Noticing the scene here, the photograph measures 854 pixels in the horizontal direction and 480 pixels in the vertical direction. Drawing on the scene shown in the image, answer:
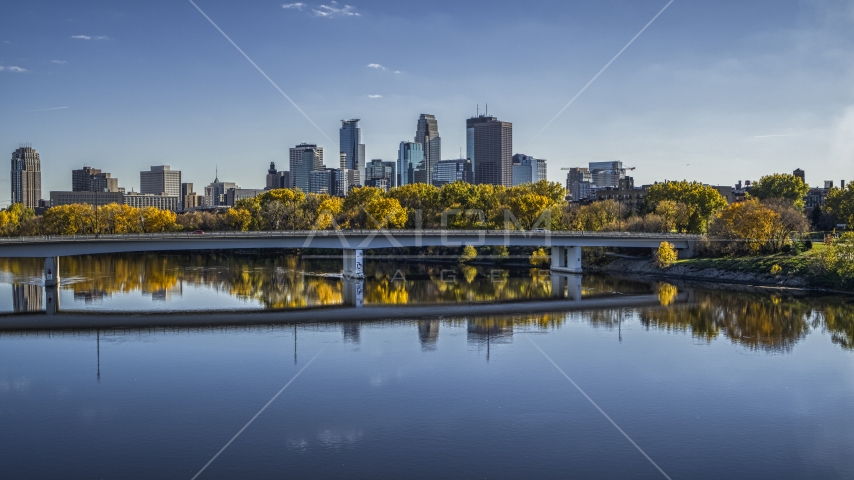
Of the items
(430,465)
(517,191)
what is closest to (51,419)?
(430,465)

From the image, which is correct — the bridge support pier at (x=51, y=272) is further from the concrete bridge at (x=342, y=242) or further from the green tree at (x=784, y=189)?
the green tree at (x=784, y=189)

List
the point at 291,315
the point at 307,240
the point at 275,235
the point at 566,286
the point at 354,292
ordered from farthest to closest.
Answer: the point at 307,240, the point at 566,286, the point at 275,235, the point at 354,292, the point at 291,315

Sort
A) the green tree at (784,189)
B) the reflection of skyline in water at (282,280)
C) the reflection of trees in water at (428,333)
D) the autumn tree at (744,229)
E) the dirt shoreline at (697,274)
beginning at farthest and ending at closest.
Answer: the green tree at (784,189), the autumn tree at (744,229), the dirt shoreline at (697,274), the reflection of skyline in water at (282,280), the reflection of trees in water at (428,333)

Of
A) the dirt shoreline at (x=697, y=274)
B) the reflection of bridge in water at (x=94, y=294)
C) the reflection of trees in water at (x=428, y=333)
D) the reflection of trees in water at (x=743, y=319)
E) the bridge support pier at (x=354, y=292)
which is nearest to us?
the reflection of trees in water at (x=428, y=333)

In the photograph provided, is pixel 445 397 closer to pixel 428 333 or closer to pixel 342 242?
pixel 428 333

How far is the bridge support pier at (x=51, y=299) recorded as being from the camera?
53.5 meters

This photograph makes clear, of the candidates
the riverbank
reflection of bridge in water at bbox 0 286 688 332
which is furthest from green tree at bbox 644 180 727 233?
reflection of bridge in water at bbox 0 286 688 332

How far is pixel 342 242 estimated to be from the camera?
77562 mm

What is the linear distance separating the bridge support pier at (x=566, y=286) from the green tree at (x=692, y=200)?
3129 centimetres

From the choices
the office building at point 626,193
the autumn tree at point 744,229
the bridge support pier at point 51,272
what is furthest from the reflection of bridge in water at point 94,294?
the office building at point 626,193

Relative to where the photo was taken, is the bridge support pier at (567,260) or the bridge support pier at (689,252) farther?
the bridge support pier at (689,252)

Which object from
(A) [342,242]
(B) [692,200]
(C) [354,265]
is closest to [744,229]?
(B) [692,200]

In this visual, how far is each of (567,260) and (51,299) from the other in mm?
57168

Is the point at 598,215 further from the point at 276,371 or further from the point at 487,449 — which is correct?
the point at 487,449
